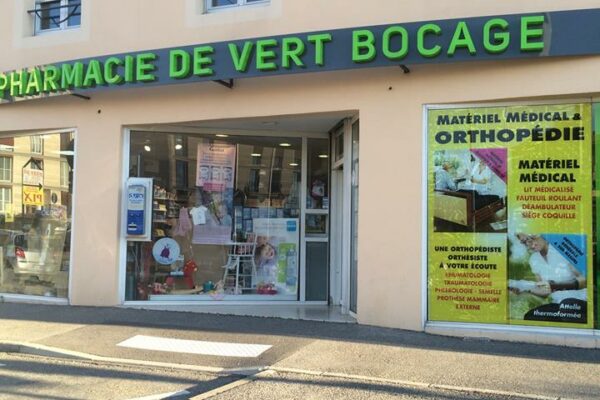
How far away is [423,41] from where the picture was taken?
26.1 ft

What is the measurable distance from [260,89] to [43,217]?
4.83 m

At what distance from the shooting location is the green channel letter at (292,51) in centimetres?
854

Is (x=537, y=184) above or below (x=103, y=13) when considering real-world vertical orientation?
below

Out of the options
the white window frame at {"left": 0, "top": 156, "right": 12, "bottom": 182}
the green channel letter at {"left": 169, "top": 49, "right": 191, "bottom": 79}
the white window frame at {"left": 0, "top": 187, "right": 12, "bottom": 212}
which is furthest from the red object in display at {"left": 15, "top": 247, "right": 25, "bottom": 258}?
the green channel letter at {"left": 169, "top": 49, "right": 191, "bottom": 79}

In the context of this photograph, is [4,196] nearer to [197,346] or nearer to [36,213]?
[36,213]

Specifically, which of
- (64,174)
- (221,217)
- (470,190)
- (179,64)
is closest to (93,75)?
(179,64)

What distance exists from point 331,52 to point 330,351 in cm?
401

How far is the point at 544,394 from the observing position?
563cm

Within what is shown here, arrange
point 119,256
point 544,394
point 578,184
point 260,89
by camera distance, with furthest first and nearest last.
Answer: point 119,256 → point 260,89 → point 578,184 → point 544,394

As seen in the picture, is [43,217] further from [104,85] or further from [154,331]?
[154,331]

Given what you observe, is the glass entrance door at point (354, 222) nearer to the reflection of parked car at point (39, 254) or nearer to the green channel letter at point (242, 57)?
the green channel letter at point (242, 57)

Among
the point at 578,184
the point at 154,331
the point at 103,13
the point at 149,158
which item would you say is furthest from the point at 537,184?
the point at 103,13

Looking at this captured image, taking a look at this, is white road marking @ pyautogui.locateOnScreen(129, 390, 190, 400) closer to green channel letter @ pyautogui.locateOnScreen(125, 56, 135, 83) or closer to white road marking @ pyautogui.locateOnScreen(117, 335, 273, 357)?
white road marking @ pyautogui.locateOnScreen(117, 335, 273, 357)

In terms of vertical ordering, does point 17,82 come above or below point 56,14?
below
